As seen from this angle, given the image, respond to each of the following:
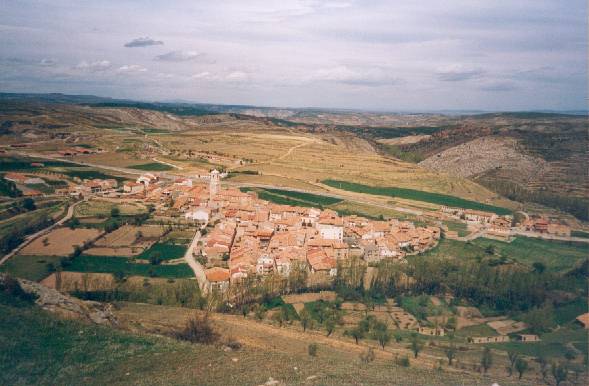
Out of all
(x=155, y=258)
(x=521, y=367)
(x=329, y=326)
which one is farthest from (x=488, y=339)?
(x=155, y=258)

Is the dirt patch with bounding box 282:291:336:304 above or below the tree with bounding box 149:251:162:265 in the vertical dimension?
below

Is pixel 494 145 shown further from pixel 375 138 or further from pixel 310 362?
pixel 310 362

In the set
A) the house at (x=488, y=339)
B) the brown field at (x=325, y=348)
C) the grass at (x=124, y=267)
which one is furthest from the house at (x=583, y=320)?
the grass at (x=124, y=267)

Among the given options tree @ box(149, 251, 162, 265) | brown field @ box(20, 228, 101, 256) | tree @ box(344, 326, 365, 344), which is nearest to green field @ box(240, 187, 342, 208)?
tree @ box(149, 251, 162, 265)

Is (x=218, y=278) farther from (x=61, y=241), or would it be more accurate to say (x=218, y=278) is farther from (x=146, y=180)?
(x=146, y=180)

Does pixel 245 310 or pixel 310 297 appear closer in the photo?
pixel 245 310

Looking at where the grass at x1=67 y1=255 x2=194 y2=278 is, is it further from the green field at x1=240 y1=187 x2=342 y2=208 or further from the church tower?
the green field at x1=240 y1=187 x2=342 y2=208

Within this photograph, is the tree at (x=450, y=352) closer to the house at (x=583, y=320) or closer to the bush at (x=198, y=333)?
the house at (x=583, y=320)
